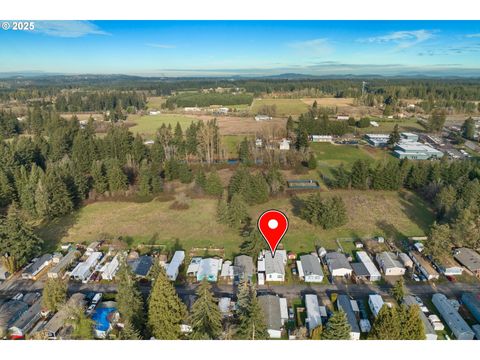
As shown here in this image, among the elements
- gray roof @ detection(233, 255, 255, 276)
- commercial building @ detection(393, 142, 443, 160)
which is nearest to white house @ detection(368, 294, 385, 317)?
gray roof @ detection(233, 255, 255, 276)

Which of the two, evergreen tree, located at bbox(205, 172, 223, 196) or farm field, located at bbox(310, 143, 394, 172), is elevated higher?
evergreen tree, located at bbox(205, 172, 223, 196)

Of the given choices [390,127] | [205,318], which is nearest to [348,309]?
[205,318]

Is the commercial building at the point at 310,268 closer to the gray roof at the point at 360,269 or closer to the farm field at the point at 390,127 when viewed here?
the gray roof at the point at 360,269

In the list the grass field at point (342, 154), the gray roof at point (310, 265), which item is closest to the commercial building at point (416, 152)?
the grass field at point (342, 154)

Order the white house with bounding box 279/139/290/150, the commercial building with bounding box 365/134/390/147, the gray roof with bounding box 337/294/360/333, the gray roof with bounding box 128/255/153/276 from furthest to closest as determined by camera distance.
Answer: the commercial building with bounding box 365/134/390/147 → the white house with bounding box 279/139/290/150 → the gray roof with bounding box 128/255/153/276 → the gray roof with bounding box 337/294/360/333

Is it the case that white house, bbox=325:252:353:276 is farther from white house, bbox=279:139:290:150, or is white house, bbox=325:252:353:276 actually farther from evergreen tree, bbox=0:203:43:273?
white house, bbox=279:139:290:150

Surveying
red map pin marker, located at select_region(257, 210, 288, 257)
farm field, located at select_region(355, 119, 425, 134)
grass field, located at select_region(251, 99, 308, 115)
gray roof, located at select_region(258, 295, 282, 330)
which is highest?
red map pin marker, located at select_region(257, 210, 288, 257)

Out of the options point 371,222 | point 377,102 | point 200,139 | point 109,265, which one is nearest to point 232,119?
point 200,139
